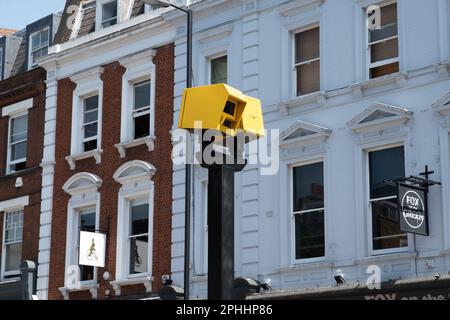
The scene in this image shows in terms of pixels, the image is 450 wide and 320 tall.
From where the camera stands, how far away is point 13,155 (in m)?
27.3

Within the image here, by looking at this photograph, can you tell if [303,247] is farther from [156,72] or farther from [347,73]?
[156,72]

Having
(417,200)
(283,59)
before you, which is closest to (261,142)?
(283,59)

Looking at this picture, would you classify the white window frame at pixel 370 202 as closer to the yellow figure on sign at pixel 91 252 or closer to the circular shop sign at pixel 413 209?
the circular shop sign at pixel 413 209

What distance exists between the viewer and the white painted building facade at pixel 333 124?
17234 mm

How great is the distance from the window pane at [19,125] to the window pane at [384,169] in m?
12.5

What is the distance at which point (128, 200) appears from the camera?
75.6ft

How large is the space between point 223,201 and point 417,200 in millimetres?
10945

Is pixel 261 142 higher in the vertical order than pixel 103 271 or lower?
higher

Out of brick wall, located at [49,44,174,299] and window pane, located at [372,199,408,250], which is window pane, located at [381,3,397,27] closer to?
window pane, located at [372,199,408,250]

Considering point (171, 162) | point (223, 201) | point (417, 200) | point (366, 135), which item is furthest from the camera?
point (171, 162)

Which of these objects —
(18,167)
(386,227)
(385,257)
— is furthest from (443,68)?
(18,167)

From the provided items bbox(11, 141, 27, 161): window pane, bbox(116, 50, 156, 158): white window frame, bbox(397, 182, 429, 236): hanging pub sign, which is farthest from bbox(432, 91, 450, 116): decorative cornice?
bbox(11, 141, 27, 161): window pane

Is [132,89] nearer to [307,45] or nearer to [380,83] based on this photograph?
[307,45]

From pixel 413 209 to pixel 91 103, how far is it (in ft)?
37.0
